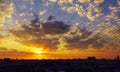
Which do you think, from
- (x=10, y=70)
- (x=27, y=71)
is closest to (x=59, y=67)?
(x=27, y=71)

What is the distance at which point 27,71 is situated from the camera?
138 metres

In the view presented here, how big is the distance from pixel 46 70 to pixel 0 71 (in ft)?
71.1

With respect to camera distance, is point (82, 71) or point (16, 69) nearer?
point (82, 71)

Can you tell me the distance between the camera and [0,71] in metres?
134

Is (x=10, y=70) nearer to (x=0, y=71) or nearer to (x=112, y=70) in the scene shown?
(x=0, y=71)

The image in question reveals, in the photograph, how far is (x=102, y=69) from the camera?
139 metres

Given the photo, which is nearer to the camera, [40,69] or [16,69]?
[40,69]

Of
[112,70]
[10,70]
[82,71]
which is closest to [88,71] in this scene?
[82,71]

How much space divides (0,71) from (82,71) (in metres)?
38.5

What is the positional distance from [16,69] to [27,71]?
8.07 m

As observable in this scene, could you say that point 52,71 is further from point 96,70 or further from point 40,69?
point 96,70

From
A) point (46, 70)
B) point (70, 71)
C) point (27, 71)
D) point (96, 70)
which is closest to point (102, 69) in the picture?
point (96, 70)

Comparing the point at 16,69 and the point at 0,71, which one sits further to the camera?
the point at 16,69

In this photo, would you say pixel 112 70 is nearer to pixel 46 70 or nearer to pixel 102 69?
Answer: pixel 102 69
